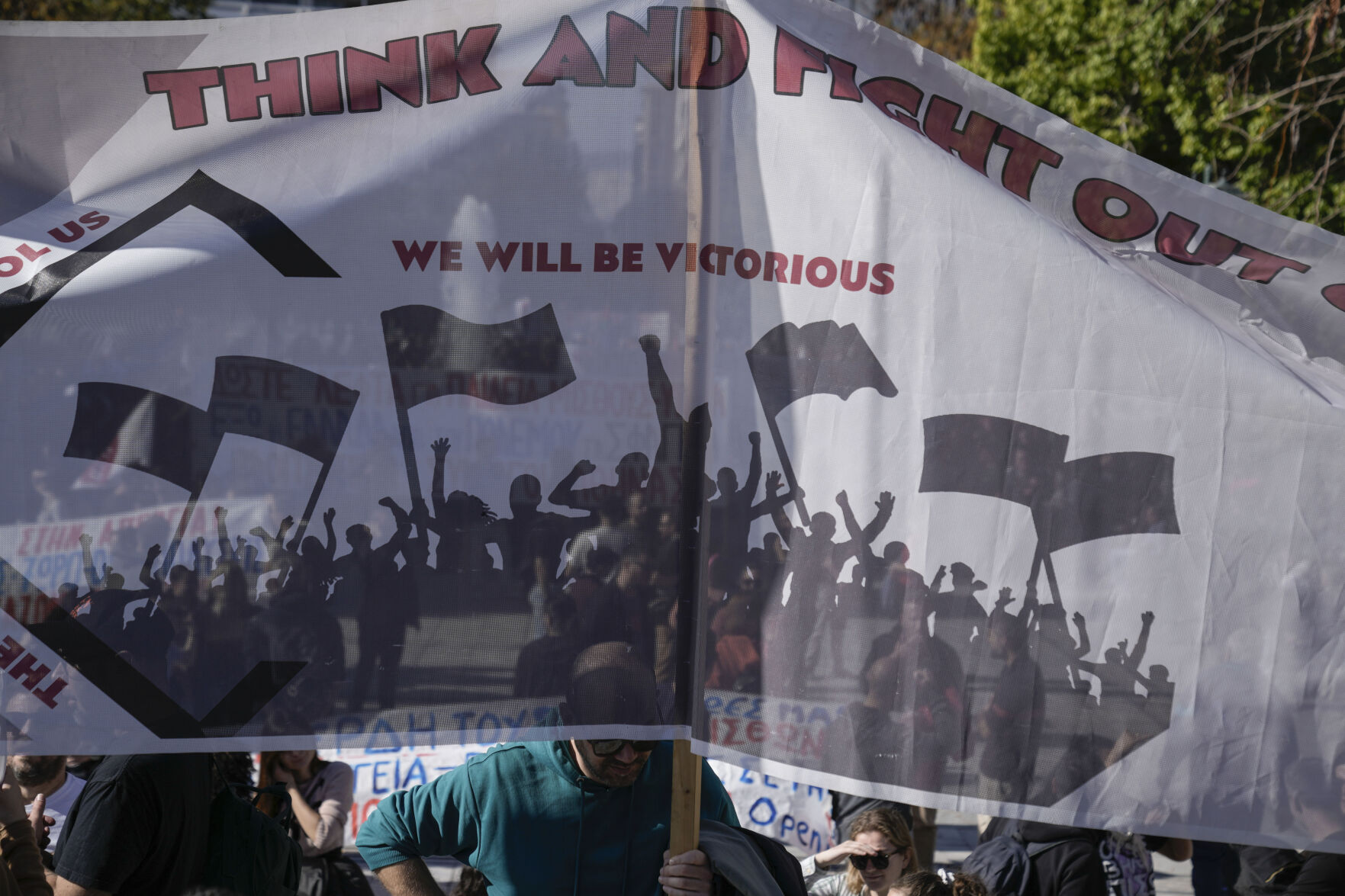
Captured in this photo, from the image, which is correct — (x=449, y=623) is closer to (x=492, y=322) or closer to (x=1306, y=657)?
(x=492, y=322)

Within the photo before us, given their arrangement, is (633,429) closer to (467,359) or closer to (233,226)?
(467,359)

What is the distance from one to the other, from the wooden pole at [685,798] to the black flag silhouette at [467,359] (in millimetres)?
773

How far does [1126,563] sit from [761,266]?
949mm

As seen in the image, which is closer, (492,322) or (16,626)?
(16,626)

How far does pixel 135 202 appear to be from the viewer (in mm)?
2625

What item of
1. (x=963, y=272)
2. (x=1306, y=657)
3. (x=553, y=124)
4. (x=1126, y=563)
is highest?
(x=553, y=124)

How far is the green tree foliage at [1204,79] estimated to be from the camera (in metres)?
8.73

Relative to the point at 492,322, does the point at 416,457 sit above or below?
below

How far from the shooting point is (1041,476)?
8.55 feet

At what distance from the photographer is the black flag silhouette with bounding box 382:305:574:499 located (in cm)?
266

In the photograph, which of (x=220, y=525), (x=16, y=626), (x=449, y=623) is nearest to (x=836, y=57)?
(x=449, y=623)

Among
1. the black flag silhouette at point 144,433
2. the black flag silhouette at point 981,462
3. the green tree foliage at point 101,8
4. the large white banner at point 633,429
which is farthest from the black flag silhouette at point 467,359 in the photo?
the green tree foliage at point 101,8

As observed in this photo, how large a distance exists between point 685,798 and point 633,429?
0.77 m

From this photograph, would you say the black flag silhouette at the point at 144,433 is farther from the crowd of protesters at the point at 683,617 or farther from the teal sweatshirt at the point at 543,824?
the teal sweatshirt at the point at 543,824
